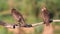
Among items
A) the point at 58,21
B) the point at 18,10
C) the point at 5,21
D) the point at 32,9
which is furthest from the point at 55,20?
the point at 5,21

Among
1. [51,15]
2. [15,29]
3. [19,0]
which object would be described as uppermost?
[19,0]

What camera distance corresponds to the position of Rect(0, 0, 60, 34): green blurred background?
5.14 ft

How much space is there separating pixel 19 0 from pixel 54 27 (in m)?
0.43

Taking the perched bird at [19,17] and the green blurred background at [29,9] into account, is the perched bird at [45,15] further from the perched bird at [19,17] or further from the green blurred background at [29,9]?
the perched bird at [19,17]

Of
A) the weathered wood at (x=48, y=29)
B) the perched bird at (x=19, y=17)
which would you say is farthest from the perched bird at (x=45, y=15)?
the perched bird at (x=19, y=17)

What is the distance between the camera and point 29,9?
1.60 m

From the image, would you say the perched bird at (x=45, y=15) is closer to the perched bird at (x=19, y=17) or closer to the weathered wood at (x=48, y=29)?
the weathered wood at (x=48, y=29)

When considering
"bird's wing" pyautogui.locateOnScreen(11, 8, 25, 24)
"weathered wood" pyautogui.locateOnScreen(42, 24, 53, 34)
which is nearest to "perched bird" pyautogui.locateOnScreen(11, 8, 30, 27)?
"bird's wing" pyautogui.locateOnScreen(11, 8, 25, 24)

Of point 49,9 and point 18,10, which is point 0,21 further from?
point 49,9

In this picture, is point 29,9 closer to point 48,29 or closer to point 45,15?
point 45,15

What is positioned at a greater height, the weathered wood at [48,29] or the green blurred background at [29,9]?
the green blurred background at [29,9]

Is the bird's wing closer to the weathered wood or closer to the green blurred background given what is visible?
the green blurred background

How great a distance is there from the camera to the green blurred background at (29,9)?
5.14ft

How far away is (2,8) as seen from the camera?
1.61 metres
